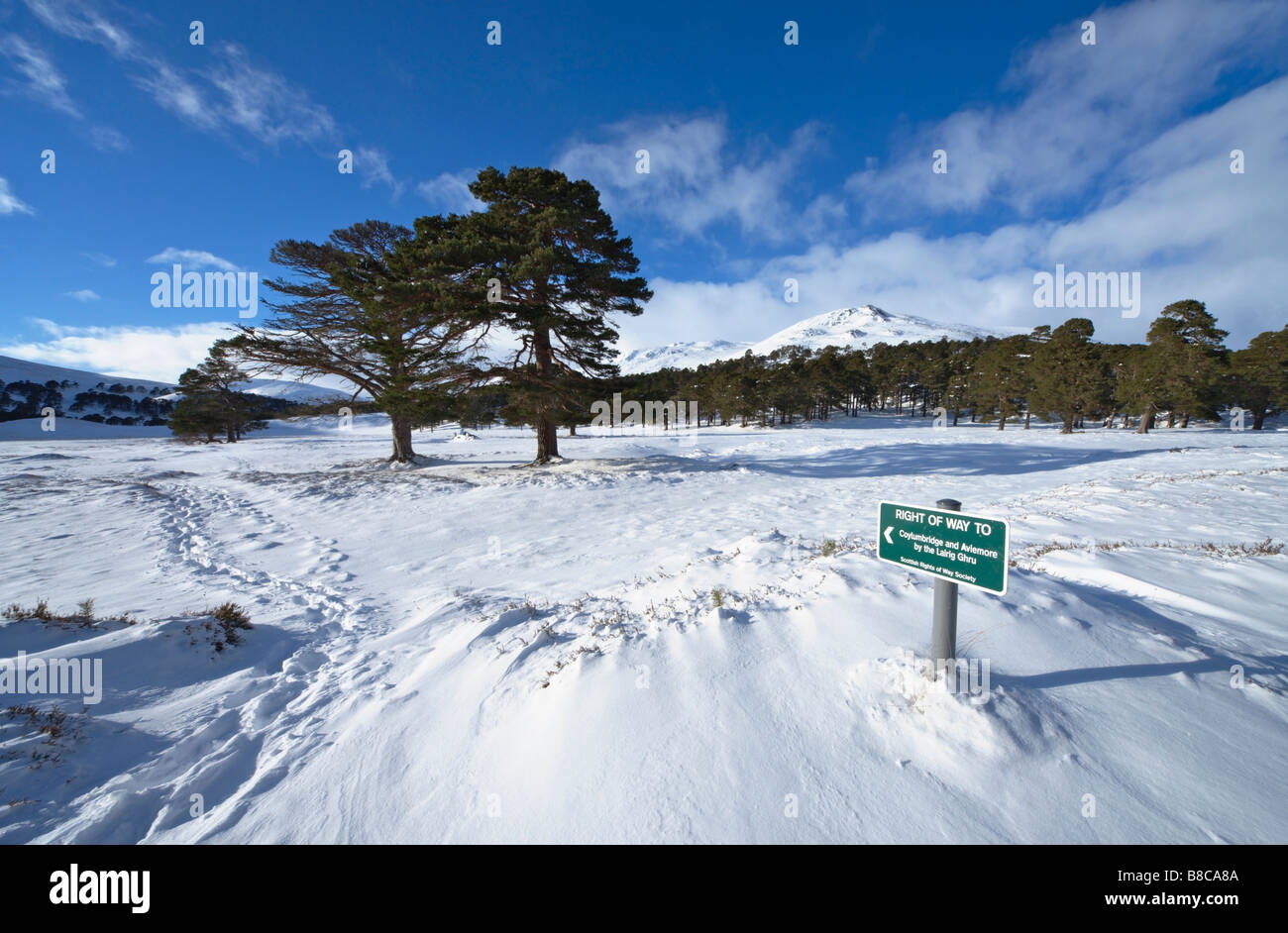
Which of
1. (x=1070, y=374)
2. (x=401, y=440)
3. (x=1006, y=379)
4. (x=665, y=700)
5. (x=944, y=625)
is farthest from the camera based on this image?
(x=1006, y=379)

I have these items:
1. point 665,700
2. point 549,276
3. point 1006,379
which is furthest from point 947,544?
point 1006,379

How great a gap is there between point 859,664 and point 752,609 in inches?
47.2

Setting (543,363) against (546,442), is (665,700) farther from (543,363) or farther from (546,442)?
(546,442)

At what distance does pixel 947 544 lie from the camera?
2.57m

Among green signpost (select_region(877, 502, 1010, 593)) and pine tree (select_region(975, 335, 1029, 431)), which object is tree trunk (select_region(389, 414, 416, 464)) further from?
pine tree (select_region(975, 335, 1029, 431))

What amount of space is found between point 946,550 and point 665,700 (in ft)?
6.81

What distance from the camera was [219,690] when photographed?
3.94 m

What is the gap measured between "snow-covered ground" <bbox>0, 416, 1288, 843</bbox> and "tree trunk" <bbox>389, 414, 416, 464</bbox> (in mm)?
12386

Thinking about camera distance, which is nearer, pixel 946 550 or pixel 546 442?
pixel 946 550

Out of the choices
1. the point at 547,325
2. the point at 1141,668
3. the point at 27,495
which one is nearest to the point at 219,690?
the point at 1141,668

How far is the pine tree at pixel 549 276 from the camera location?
579 inches

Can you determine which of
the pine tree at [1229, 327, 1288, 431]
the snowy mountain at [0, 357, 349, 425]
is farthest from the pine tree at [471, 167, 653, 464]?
the snowy mountain at [0, 357, 349, 425]
